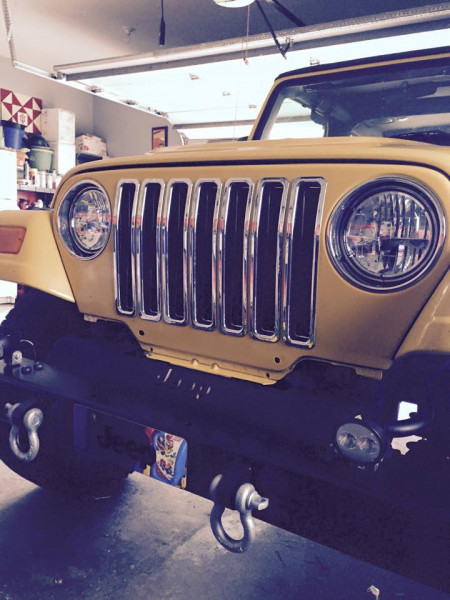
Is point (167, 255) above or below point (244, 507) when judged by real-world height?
above

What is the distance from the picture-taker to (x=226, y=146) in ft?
5.58

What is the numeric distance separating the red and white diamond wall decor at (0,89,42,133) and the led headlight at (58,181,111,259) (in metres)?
8.05

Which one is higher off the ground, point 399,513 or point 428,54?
point 428,54

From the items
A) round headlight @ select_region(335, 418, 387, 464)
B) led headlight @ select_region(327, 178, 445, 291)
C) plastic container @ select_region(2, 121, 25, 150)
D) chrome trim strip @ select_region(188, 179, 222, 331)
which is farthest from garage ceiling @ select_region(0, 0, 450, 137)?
round headlight @ select_region(335, 418, 387, 464)

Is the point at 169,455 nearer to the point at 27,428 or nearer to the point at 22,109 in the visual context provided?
the point at 27,428

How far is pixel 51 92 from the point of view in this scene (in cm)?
959

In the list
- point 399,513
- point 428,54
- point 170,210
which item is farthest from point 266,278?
point 428,54

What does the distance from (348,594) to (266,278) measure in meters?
1.11

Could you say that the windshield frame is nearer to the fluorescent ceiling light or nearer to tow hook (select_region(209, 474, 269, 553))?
the fluorescent ceiling light

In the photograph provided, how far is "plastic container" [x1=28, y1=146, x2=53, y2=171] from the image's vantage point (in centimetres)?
831

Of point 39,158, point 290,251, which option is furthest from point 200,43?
point 290,251

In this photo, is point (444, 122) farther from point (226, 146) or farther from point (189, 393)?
point (189, 393)

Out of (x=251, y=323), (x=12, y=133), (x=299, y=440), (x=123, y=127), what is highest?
(x=123, y=127)

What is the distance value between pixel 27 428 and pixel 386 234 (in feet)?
3.84
